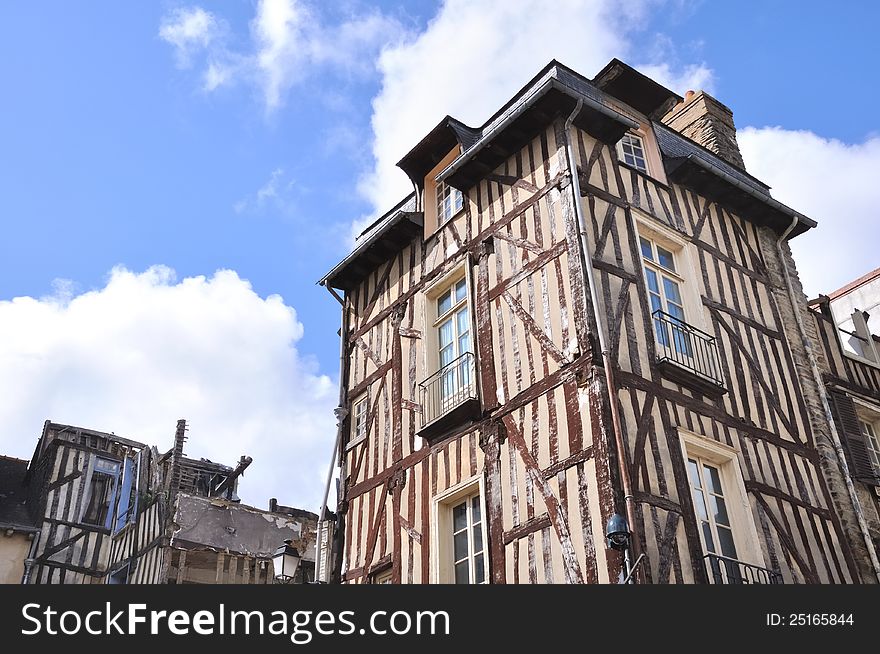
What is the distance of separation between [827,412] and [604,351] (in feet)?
11.3

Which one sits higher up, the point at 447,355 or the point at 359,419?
the point at 447,355

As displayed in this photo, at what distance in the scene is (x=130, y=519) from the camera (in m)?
17.1

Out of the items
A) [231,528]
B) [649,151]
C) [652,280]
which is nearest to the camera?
[652,280]

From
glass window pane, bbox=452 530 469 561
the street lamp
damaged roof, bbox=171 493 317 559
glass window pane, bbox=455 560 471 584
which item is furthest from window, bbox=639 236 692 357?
damaged roof, bbox=171 493 317 559

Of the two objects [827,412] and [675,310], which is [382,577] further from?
[827,412]

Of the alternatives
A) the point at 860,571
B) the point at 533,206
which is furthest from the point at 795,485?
the point at 533,206

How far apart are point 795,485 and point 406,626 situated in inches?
200

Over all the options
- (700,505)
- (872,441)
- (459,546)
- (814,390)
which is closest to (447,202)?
(459,546)

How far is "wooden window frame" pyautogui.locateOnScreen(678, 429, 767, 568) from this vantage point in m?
7.71

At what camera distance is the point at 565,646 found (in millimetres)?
5078

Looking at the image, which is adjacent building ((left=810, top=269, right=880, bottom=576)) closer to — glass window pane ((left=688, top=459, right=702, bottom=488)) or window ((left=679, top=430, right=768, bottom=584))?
window ((left=679, top=430, right=768, bottom=584))

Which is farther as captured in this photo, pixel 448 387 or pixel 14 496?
pixel 14 496

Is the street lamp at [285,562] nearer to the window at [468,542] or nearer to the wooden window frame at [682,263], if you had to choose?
the window at [468,542]

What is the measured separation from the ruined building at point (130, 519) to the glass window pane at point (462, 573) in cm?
744
